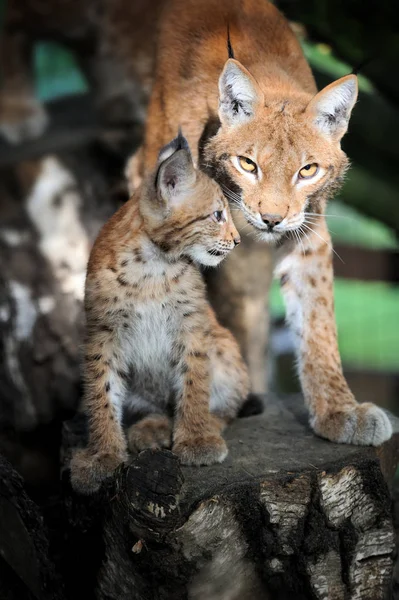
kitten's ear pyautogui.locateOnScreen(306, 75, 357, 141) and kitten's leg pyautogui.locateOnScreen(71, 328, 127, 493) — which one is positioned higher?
kitten's ear pyautogui.locateOnScreen(306, 75, 357, 141)

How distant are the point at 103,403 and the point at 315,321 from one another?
1172mm

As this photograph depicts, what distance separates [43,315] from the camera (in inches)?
244

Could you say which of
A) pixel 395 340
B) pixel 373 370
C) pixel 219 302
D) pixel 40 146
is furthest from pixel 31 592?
pixel 395 340

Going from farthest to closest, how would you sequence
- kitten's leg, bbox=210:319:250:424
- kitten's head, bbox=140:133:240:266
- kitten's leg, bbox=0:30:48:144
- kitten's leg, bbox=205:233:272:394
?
kitten's leg, bbox=0:30:48:144
kitten's leg, bbox=205:233:272:394
kitten's leg, bbox=210:319:250:424
kitten's head, bbox=140:133:240:266

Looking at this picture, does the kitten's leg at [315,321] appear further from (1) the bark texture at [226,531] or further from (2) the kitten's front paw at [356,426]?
(1) the bark texture at [226,531]

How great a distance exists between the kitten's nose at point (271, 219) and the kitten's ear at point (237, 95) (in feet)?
1.63

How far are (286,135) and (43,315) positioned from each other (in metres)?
2.89

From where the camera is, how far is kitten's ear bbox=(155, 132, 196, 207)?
3.41m

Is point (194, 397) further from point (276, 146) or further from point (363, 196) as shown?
point (363, 196)

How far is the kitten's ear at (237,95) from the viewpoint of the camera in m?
3.76

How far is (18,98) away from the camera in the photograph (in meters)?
7.09

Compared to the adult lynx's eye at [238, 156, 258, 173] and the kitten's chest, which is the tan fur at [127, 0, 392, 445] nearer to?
the adult lynx's eye at [238, 156, 258, 173]

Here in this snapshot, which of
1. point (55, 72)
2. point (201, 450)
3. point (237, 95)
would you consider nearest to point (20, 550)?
point (201, 450)

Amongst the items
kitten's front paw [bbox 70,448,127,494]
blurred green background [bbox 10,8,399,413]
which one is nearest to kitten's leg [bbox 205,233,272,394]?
blurred green background [bbox 10,8,399,413]
